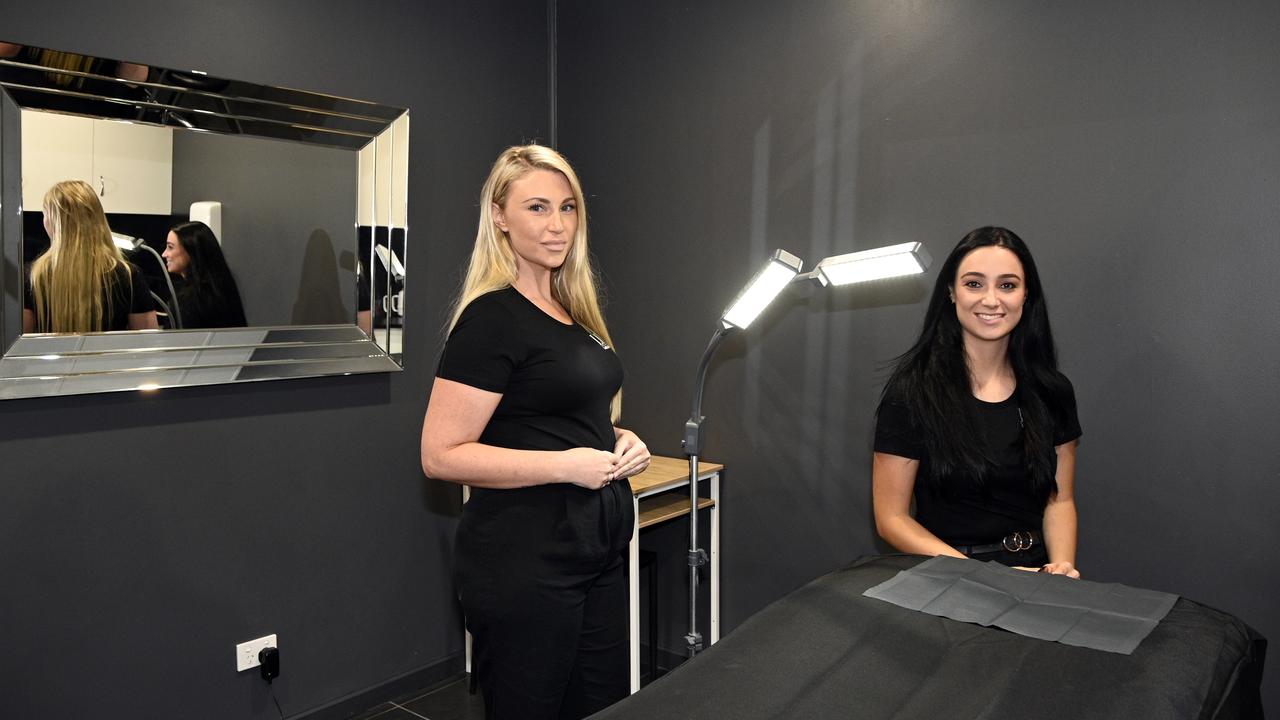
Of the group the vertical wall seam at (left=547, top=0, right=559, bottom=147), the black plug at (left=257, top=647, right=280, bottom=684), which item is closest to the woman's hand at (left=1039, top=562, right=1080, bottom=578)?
the black plug at (left=257, top=647, right=280, bottom=684)

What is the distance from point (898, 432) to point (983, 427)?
6.8 inches

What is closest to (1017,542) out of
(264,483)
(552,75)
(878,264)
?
(878,264)

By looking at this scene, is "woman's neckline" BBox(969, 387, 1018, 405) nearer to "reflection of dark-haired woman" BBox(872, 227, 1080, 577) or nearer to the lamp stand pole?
"reflection of dark-haired woman" BBox(872, 227, 1080, 577)

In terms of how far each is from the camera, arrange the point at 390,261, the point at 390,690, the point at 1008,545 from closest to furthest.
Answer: the point at 1008,545 → the point at 390,261 → the point at 390,690

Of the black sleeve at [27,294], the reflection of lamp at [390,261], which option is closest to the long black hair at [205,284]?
the black sleeve at [27,294]

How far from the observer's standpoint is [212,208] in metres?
2.29

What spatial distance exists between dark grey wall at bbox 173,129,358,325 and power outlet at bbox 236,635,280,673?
90cm

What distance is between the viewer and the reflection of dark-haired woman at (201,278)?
2236 mm

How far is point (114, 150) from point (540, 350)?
1.29 meters

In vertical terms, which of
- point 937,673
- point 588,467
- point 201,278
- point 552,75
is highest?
point 552,75

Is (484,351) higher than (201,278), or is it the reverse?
(201,278)

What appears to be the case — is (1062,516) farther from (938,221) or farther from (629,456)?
(629,456)

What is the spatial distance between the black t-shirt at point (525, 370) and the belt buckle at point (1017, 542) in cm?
91

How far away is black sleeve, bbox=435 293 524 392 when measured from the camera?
153 centimetres
